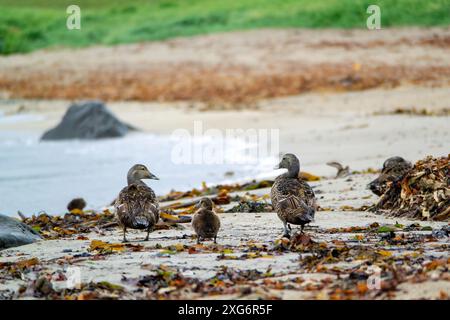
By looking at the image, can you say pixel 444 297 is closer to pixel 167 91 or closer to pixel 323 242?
pixel 323 242

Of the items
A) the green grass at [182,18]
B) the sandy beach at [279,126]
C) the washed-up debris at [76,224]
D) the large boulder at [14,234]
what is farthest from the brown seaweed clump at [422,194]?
the green grass at [182,18]

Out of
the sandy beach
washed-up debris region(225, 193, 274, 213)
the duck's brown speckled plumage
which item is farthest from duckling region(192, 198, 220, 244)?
washed-up debris region(225, 193, 274, 213)

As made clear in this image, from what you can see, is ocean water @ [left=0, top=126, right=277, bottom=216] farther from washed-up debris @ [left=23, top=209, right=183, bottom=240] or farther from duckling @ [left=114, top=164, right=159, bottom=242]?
duckling @ [left=114, top=164, right=159, bottom=242]

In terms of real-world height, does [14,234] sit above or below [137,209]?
below

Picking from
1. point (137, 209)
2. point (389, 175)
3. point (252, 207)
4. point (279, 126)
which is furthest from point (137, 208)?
point (279, 126)

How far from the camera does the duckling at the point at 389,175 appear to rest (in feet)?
34.7

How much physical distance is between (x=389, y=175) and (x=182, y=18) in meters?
32.7

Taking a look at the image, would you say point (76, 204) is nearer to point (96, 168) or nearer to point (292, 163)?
point (292, 163)

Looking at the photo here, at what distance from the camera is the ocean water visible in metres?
14.4

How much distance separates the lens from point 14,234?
29.5 ft

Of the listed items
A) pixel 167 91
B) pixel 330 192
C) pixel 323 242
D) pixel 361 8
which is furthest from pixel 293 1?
pixel 323 242

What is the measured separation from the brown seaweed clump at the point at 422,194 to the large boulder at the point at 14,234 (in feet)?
11.9

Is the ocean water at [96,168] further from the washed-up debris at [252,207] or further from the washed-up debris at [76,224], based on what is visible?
the washed-up debris at [252,207]

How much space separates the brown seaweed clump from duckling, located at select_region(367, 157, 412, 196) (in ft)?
0.88
